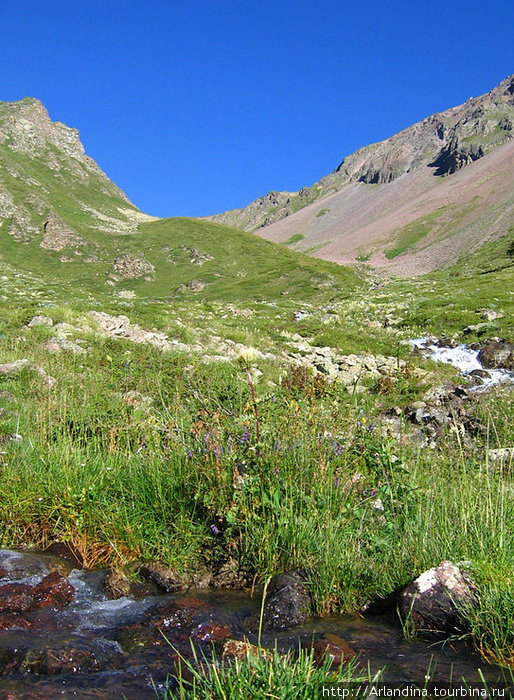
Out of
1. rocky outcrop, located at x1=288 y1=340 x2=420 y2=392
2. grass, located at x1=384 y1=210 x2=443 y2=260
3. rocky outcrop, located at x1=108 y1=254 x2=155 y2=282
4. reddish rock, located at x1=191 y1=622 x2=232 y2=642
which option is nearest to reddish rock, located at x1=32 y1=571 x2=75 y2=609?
reddish rock, located at x1=191 y1=622 x2=232 y2=642

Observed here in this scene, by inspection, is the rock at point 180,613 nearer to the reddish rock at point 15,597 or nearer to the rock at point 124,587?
the rock at point 124,587

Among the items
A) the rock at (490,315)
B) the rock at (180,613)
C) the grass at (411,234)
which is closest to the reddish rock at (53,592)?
the rock at (180,613)

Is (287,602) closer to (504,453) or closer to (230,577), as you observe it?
(230,577)

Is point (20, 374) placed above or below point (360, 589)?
above

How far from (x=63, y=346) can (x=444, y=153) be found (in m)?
186

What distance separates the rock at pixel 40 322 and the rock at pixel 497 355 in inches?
572

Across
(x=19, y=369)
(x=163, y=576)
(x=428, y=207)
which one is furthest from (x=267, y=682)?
(x=428, y=207)

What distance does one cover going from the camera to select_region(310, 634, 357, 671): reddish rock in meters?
2.68

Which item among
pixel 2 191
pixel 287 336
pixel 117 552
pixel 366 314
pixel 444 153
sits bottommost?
pixel 117 552

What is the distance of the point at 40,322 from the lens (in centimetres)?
1448

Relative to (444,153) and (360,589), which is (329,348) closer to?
(360,589)

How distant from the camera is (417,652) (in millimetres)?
2914

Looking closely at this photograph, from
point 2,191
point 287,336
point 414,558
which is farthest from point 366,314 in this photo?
point 2,191

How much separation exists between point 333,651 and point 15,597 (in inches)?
94.2
